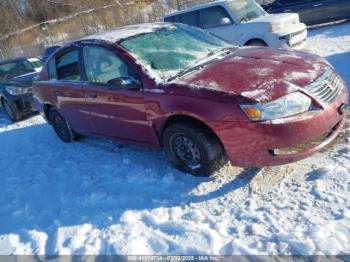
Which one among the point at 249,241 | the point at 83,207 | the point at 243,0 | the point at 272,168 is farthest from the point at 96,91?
the point at 243,0

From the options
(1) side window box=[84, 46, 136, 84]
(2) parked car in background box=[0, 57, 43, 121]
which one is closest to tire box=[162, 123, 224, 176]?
(1) side window box=[84, 46, 136, 84]

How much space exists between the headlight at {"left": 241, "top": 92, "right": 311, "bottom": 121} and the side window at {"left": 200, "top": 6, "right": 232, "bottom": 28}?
629 centimetres

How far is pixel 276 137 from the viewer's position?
11.4 ft

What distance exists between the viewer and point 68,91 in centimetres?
548

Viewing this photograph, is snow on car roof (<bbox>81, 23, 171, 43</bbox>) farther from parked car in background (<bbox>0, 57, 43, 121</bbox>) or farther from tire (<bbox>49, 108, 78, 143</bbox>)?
parked car in background (<bbox>0, 57, 43, 121</bbox>)

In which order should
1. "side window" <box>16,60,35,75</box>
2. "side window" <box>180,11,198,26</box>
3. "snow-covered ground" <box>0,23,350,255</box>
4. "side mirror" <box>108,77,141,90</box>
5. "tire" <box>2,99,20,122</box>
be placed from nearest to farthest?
1. "snow-covered ground" <box>0,23,350,255</box>
2. "side mirror" <box>108,77,141,90</box>
3. "tire" <box>2,99,20,122</box>
4. "side window" <box>16,60,35,75</box>
5. "side window" <box>180,11,198,26</box>

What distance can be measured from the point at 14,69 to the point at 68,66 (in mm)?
5459

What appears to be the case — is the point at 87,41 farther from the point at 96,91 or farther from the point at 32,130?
the point at 32,130

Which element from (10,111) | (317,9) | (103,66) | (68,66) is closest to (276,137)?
(103,66)

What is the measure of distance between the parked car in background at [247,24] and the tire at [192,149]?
17.7 feet

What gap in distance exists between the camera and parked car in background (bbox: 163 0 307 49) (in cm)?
863

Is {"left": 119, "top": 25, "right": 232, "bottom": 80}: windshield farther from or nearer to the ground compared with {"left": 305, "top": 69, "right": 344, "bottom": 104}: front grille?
farther from the ground

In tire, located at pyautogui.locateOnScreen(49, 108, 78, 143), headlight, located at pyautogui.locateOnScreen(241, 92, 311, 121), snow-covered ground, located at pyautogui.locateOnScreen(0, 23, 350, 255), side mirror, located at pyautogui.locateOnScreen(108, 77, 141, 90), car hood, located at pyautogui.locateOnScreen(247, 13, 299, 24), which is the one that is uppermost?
side mirror, located at pyautogui.locateOnScreen(108, 77, 141, 90)

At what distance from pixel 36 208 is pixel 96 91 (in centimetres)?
161
